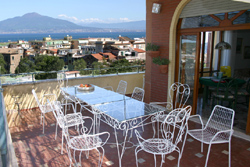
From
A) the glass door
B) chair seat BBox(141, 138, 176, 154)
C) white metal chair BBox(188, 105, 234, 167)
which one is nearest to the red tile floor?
white metal chair BBox(188, 105, 234, 167)

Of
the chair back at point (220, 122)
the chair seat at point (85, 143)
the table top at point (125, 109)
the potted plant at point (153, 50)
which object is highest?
the potted plant at point (153, 50)

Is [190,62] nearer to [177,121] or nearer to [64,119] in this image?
[177,121]

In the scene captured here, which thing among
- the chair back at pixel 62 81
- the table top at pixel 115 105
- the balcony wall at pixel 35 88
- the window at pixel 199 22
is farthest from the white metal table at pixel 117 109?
the window at pixel 199 22

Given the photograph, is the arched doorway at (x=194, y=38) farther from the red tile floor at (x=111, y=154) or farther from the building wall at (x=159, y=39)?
the red tile floor at (x=111, y=154)

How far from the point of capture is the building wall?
190 inches

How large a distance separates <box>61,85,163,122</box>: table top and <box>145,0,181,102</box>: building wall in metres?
1.56

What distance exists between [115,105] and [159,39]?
92.7 inches

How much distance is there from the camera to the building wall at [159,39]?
15.9 ft

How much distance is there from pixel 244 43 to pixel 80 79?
6.50 meters

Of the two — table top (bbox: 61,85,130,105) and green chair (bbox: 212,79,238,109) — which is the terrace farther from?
green chair (bbox: 212,79,238,109)

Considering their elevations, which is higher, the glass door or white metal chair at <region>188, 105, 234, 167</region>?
the glass door

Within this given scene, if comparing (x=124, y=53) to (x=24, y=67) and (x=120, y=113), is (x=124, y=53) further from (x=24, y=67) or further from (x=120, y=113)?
(x=120, y=113)

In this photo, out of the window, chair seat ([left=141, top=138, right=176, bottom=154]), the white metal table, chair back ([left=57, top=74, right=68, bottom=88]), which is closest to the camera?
chair seat ([left=141, top=138, right=176, bottom=154])

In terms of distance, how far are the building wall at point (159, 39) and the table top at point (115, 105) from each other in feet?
5.11
